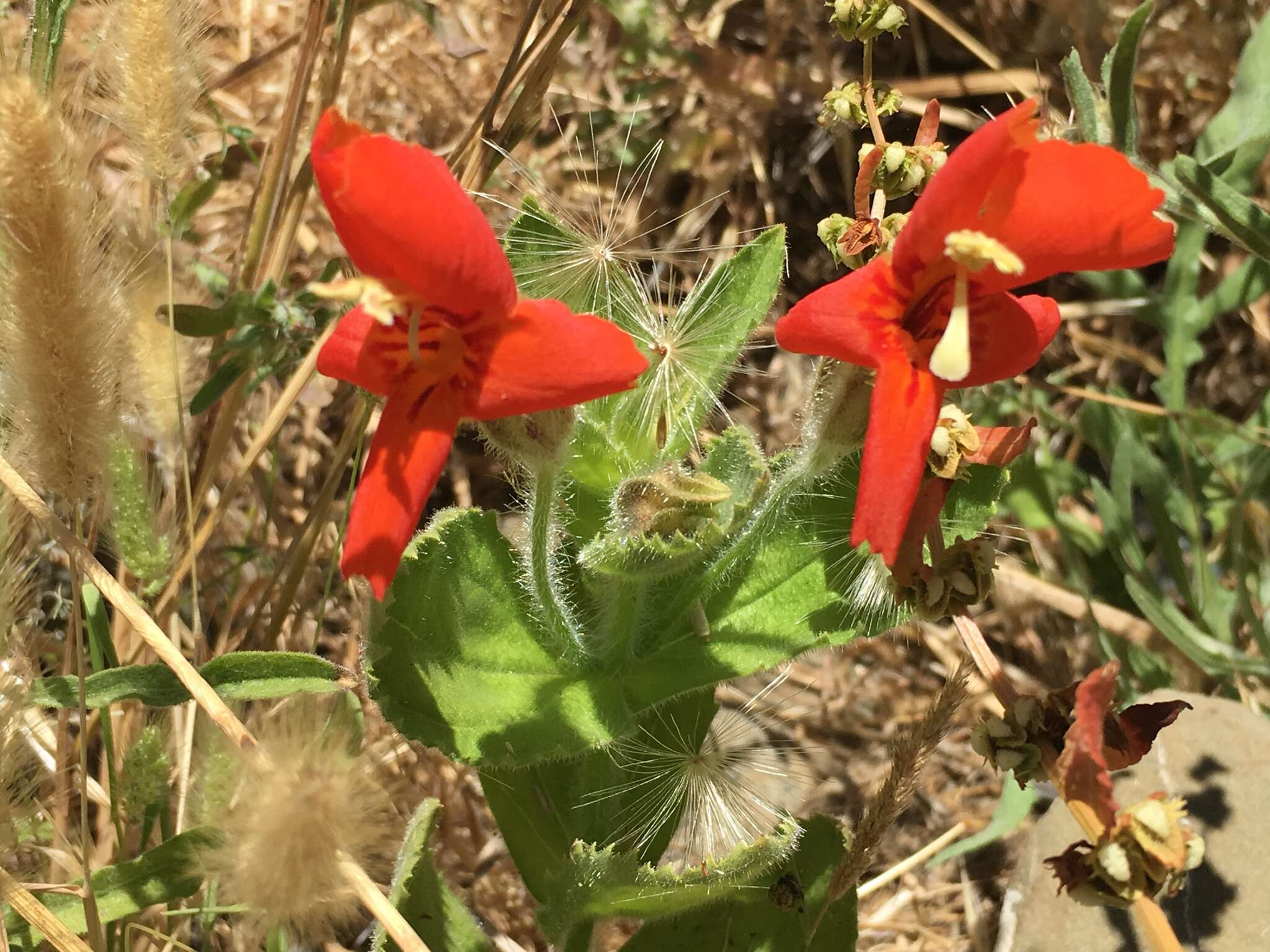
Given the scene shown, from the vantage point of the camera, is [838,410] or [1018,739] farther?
[838,410]

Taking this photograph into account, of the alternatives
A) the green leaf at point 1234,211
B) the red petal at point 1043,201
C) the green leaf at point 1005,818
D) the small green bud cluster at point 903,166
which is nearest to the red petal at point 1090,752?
the red petal at point 1043,201

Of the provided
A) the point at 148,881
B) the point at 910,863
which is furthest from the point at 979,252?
the point at 910,863

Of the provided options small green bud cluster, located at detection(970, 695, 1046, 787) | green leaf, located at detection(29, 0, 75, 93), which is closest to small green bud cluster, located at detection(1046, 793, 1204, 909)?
small green bud cluster, located at detection(970, 695, 1046, 787)

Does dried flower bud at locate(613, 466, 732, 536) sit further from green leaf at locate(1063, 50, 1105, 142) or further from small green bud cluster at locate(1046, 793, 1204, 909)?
green leaf at locate(1063, 50, 1105, 142)

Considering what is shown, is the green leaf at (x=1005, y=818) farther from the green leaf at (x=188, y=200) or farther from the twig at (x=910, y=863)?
the green leaf at (x=188, y=200)

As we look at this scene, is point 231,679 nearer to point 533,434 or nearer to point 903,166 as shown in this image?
point 533,434

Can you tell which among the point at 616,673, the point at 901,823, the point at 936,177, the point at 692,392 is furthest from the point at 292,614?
the point at 936,177

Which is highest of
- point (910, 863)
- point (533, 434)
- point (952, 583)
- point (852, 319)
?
point (852, 319)
